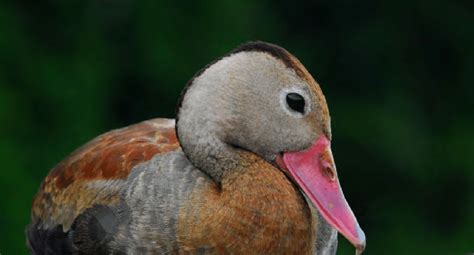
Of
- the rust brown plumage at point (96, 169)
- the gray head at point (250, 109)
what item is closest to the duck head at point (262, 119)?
the gray head at point (250, 109)

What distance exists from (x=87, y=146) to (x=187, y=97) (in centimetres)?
82

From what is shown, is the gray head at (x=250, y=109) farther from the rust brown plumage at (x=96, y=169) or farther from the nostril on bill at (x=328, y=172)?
the rust brown plumage at (x=96, y=169)

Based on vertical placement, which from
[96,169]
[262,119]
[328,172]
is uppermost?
[262,119]

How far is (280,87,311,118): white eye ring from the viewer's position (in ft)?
16.9

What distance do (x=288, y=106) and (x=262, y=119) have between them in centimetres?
9

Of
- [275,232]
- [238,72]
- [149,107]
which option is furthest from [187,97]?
[149,107]

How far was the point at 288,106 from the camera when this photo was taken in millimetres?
5203

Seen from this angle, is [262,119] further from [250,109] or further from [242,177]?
[242,177]

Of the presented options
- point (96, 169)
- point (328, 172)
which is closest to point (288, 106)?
point (328, 172)

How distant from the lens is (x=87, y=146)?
5.94 m

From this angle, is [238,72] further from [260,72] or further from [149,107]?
[149,107]

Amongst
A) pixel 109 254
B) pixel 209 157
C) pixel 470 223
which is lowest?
pixel 470 223

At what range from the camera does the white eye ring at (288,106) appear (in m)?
5.15

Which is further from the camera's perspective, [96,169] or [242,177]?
[96,169]
